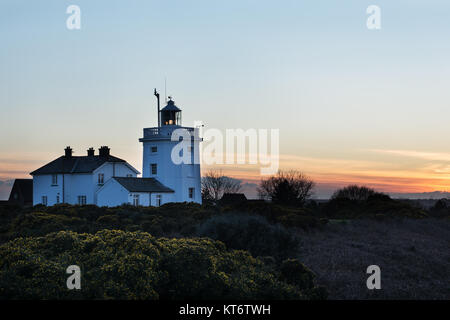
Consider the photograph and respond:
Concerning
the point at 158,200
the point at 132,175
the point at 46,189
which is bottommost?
the point at 158,200

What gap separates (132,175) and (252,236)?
33.2m

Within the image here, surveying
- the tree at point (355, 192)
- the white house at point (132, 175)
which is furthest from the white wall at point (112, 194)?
the tree at point (355, 192)

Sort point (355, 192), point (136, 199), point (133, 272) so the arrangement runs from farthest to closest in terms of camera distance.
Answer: point (355, 192), point (136, 199), point (133, 272)

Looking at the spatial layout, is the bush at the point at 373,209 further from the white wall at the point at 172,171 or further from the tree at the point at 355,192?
the tree at the point at 355,192

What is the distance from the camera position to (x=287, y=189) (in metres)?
48.4

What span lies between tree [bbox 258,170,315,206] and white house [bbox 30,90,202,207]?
23.1 feet

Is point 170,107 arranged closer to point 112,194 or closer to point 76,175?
point 112,194

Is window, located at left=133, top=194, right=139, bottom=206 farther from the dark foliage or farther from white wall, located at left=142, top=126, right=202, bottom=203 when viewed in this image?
the dark foliage

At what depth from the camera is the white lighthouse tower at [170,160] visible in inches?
1735

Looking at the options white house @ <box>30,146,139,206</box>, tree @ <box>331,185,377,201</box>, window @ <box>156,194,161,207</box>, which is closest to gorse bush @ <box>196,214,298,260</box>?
window @ <box>156,194,161,207</box>

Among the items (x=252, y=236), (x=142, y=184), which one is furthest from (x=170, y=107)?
(x=252, y=236)

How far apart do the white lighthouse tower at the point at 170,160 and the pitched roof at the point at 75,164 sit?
4271 mm
